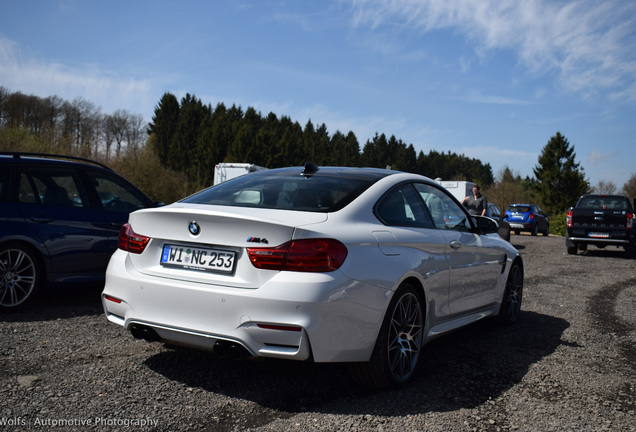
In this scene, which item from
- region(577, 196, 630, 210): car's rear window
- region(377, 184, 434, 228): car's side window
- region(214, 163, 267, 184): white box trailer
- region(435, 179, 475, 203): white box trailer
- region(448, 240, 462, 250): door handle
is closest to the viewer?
region(377, 184, 434, 228): car's side window

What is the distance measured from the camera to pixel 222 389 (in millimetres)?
3727

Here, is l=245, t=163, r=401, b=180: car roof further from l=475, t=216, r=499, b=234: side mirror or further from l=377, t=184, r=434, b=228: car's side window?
l=475, t=216, r=499, b=234: side mirror

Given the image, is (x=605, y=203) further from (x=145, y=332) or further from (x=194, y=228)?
(x=145, y=332)

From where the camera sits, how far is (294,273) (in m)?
3.27

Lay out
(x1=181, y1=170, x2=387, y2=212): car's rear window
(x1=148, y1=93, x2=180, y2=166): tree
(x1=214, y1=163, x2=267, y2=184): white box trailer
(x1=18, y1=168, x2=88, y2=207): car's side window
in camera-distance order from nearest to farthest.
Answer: (x1=181, y1=170, x2=387, y2=212): car's rear window, (x1=18, y1=168, x2=88, y2=207): car's side window, (x1=214, y1=163, x2=267, y2=184): white box trailer, (x1=148, y1=93, x2=180, y2=166): tree

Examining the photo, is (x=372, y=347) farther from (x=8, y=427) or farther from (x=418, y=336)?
(x=8, y=427)

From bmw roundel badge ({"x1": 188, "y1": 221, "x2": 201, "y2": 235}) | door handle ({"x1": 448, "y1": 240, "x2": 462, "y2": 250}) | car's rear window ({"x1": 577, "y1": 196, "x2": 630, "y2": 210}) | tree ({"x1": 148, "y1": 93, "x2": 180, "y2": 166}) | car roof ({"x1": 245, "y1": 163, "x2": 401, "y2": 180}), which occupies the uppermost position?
tree ({"x1": 148, "y1": 93, "x2": 180, "y2": 166})

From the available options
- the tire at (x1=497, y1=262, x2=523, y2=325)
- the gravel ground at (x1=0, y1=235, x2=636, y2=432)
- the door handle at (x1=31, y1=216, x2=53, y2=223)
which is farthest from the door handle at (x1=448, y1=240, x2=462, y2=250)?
the door handle at (x1=31, y1=216, x2=53, y2=223)

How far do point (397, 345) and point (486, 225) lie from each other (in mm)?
2263

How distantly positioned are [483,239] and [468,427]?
2.50m

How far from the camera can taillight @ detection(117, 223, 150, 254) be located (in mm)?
3764

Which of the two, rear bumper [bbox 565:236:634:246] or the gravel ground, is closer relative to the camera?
the gravel ground

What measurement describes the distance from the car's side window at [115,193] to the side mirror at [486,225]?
407cm

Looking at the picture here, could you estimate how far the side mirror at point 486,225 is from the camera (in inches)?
222
